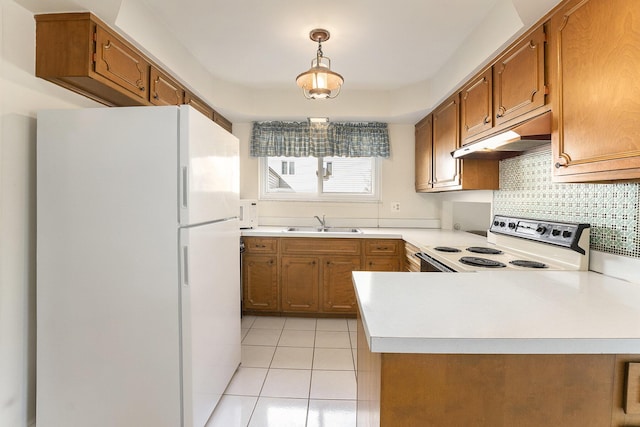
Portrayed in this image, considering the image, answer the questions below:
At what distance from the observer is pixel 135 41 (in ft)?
5.83

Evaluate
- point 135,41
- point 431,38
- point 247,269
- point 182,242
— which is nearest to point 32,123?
point 135,41

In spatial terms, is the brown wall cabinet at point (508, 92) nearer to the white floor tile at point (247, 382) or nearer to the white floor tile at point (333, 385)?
the white floor tile at point (333, 385)

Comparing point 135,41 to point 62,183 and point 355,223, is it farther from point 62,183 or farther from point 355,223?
point 355,223

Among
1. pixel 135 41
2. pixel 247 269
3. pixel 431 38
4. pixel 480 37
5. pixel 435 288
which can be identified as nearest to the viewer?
pixel 435 288

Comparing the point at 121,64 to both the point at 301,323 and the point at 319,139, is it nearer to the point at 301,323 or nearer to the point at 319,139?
the point at 319,139

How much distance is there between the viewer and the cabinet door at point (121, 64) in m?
1.58

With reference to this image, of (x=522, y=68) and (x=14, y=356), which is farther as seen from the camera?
(x=522, y=68)

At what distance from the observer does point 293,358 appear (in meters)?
2.28

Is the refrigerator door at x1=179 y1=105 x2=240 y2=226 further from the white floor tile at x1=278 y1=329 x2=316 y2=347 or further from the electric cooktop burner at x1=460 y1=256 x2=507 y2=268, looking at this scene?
the electric cooktop burner at x1=460 y1=256 x2=507 y2=268

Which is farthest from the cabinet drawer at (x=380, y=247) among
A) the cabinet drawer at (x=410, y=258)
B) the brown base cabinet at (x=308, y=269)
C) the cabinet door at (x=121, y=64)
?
the cabinet door at (x=121, y=64)

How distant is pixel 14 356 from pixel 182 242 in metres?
0.96

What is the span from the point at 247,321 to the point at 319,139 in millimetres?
2073

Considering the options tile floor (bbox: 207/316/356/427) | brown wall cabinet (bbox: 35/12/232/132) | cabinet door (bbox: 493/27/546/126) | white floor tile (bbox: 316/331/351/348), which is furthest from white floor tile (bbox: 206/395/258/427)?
cabinet door (bbox: 493/27/546/126)

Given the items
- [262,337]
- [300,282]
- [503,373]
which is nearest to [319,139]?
[300,282]
